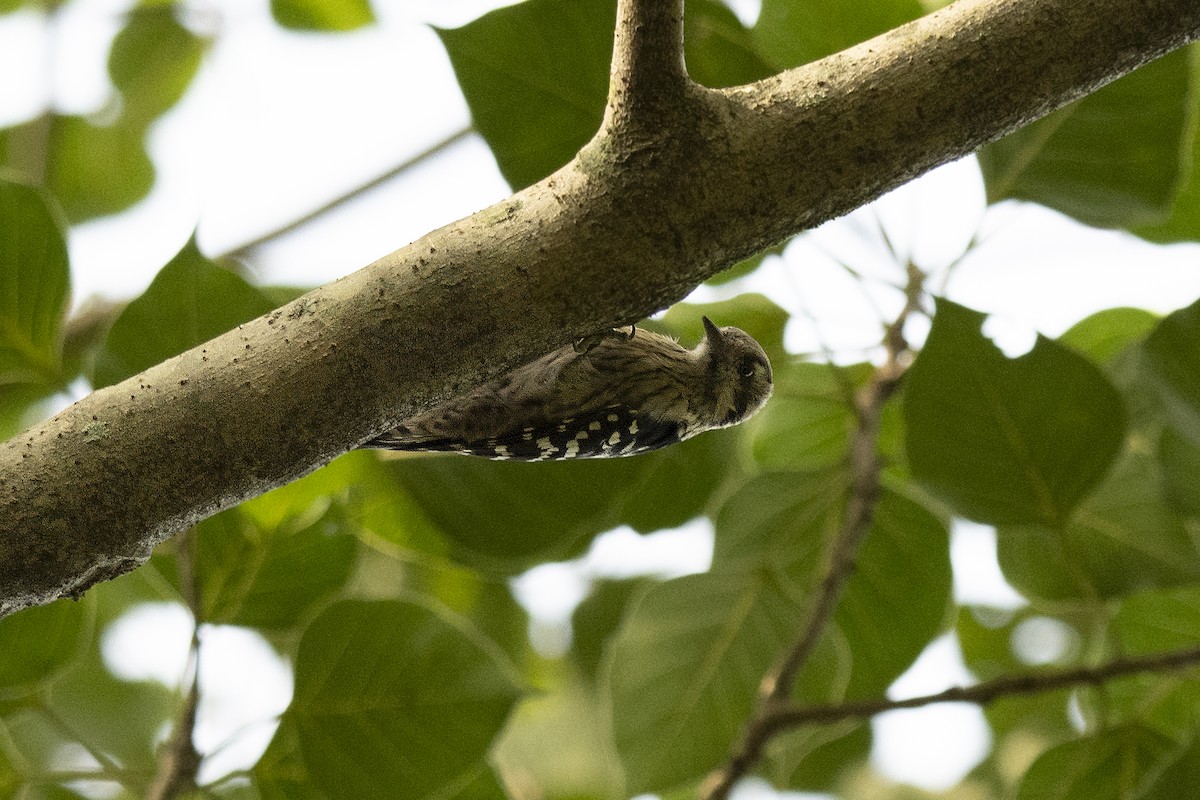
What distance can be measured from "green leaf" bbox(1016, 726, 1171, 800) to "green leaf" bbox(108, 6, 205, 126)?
4.19m

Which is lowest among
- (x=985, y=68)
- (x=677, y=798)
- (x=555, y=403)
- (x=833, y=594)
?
(x=677, y=798)

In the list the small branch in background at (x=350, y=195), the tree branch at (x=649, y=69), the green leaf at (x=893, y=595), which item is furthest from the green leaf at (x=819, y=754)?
the small branch in background at (x=350, y=195)

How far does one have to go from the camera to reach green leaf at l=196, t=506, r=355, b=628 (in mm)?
2625

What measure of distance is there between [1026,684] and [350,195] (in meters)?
3.11

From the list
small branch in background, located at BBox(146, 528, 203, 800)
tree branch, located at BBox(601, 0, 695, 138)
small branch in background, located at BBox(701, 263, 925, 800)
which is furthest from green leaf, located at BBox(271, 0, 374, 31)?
tree branch, located at BBox(601, 0, 695, 138)

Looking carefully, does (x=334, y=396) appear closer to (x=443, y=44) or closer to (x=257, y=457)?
(x=257, y=457)

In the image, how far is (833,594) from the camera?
2.53 metres

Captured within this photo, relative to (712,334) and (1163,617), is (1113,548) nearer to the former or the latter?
(1163,617)

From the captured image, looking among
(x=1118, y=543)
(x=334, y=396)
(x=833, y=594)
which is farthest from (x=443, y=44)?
(x=1118, y=543)

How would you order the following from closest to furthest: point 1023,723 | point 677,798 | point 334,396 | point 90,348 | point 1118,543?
1. point 334,396
2. point 1118,543
3. point 677,798
4. point 90,348
5. point 1023,723

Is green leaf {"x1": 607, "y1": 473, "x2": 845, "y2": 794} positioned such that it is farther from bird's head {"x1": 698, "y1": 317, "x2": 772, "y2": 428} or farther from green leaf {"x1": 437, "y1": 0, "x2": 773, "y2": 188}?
green leaf {"x1": 437, "y1": 0, "x2": 773, "y2": 188}

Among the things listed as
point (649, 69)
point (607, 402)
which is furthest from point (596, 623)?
point (649, 69)

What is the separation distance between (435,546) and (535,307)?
5.22 ft

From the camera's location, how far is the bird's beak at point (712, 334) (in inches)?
115
